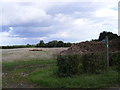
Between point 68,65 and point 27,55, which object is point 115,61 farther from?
point 27,55

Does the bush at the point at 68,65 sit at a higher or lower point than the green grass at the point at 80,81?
higher

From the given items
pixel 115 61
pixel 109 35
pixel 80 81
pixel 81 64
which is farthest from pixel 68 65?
pixel 109 35

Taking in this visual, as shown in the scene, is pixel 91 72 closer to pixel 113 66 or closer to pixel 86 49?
pixel 113 66

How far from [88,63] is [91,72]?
1.30 feet

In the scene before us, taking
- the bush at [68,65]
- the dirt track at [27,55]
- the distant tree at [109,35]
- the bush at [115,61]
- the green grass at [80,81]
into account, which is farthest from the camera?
the distant tree at [109,35]

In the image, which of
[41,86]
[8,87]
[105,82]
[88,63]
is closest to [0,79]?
[8,87]

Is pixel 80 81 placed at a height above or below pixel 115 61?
below

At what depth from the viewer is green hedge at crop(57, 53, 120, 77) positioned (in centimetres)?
862

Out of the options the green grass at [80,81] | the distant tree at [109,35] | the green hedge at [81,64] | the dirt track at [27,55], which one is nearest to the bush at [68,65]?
the green hedge at [81,64]

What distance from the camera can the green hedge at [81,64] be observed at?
28.3ft

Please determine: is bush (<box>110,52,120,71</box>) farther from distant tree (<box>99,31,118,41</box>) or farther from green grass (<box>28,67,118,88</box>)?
distant tree (<box>99,31,118,41</box>)

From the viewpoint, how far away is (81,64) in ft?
29.5

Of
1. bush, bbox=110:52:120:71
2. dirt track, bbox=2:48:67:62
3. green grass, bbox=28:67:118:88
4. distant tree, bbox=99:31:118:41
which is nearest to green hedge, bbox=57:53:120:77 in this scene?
bush, bbox=110:52:120:71

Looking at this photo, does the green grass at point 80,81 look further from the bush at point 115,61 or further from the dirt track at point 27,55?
the dirt track at point 27,55
